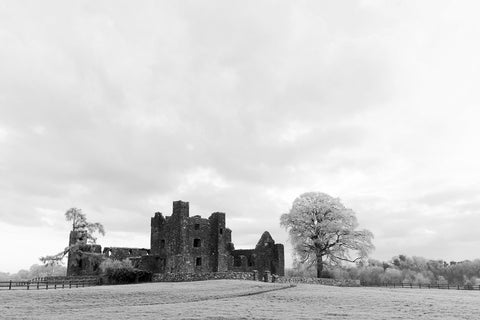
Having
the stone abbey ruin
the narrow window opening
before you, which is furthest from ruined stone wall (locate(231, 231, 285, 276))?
the narrow window opening

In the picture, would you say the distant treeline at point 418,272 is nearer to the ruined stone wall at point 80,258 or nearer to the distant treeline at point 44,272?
the ruined stone wall at point 80,258

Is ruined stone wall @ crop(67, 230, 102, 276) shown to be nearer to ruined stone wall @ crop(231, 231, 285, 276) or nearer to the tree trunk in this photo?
ruined stone wall @ crop(231, 231, 285, 276)

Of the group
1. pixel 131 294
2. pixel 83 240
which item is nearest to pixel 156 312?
pixel 131 294

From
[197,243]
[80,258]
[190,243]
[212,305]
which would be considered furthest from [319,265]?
[80,258]

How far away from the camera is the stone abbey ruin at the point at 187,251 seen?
60719 millimetres

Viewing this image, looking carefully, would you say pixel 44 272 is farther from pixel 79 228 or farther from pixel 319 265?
pixel 319 265

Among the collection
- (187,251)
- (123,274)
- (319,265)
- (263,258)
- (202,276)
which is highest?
(187,251)

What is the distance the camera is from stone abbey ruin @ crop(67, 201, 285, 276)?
6072 centimetres

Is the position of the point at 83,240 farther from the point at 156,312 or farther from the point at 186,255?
the point at 156,312

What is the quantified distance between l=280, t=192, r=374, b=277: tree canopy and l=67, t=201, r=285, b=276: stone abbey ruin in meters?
6.93

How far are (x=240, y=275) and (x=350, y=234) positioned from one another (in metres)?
18.4

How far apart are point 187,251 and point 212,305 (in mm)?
31191

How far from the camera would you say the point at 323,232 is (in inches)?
2448

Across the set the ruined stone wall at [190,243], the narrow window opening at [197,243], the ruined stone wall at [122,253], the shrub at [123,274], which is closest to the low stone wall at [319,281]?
the ruined stone wall at [190,243]
